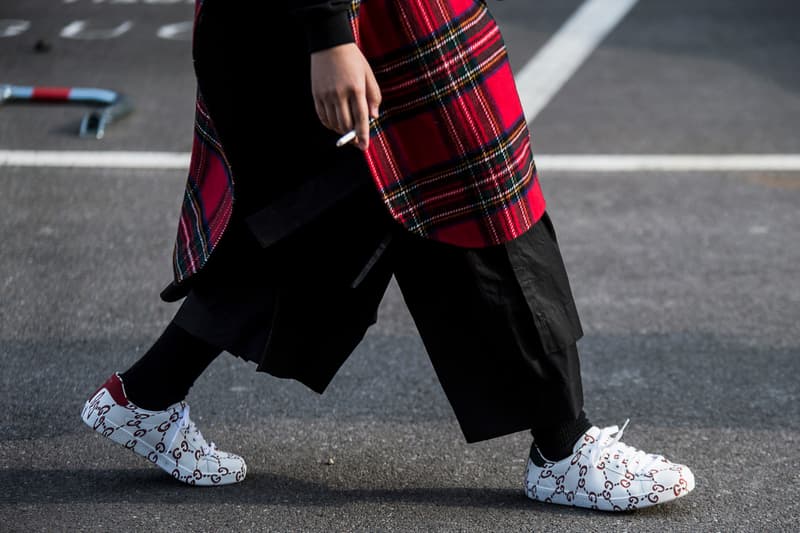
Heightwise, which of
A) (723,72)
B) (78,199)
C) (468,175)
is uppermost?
(468,175)

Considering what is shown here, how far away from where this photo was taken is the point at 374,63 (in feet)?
7.11

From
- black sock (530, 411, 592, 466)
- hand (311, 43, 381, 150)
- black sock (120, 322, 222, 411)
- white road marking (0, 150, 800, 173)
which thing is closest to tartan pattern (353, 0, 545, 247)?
hand (311, 43, 381, 150)

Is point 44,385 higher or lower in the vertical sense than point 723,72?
higher

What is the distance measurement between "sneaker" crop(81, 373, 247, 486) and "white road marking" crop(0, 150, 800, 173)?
269cm

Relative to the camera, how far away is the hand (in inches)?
79.1

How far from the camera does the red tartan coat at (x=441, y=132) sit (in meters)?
2.16

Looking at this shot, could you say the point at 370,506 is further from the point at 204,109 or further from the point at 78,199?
the point at 78,199

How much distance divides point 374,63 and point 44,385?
1504mm

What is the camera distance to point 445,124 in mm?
2213

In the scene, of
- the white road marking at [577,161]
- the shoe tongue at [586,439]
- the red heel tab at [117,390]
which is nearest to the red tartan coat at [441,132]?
the red heel tab at [117,390]

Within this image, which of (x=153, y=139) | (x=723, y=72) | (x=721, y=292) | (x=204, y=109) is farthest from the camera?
(x=723, y=72)

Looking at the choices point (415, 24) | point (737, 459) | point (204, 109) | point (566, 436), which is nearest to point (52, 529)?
point (204, 109)

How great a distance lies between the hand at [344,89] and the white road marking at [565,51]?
3.89 metres

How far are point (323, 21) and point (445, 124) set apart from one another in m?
0.34
